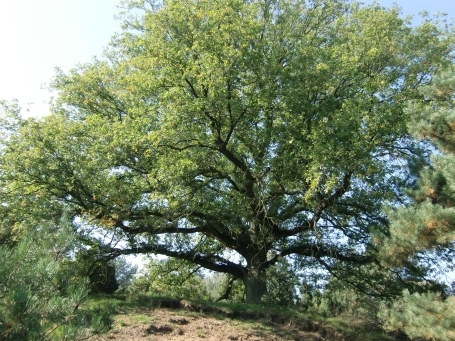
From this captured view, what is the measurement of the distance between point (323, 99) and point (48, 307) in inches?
409

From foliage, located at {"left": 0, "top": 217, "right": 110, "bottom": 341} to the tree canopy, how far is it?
21.1 feet

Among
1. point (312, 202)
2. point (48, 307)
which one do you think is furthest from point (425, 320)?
point (48, 307)

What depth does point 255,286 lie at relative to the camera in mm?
15258

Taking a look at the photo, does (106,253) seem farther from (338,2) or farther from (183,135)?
(338,2)

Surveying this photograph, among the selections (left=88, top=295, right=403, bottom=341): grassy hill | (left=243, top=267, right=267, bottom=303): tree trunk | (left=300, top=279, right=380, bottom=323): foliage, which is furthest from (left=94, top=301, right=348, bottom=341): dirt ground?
(left=243, top=267, right=267, bottom=303): tree trunk

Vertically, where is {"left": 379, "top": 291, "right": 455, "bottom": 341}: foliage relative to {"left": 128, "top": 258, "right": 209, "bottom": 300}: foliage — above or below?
below

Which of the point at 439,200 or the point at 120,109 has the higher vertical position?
the point at 120,109

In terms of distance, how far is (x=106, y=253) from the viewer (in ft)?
47.3

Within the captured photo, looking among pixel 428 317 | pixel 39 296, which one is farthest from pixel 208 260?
pixel 39 296

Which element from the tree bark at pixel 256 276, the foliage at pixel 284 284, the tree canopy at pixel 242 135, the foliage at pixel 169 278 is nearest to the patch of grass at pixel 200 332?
A: the tree canopy at pixel 242 135

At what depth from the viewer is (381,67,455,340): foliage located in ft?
25.0

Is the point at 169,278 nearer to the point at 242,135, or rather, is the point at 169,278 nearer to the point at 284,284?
the point at 284,284

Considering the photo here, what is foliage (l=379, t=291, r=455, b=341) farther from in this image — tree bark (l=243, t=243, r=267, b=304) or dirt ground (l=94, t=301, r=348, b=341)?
tree bark (l=243, t=243, r=267, b=304)

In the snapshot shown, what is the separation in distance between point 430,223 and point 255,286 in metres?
8.46
